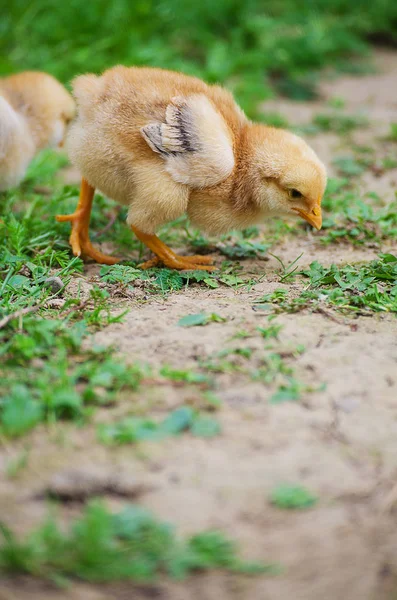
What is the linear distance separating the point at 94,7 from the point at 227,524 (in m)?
5.81

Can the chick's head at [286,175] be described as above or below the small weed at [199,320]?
above

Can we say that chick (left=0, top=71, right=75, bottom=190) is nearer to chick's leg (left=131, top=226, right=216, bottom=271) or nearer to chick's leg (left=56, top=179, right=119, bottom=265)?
chick's leg (left=56, top=179, right=119, bottom=265)

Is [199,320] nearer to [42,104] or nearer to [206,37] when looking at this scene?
[42,104]

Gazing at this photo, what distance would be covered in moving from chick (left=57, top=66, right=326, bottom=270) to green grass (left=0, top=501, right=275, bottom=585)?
72.3 inches

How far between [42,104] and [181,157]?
160cm

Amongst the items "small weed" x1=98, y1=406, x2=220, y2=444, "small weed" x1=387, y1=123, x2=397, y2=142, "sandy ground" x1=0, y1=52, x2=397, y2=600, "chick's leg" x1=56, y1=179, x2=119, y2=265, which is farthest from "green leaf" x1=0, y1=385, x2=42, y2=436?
"small weed" x1=387, y1=123, x2=397, y2=142

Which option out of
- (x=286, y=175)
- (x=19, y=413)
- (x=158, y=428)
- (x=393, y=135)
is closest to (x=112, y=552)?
(x=158, y=428)

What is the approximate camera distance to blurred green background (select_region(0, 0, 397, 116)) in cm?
619

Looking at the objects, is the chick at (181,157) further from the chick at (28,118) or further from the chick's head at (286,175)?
the chick at (28,118)

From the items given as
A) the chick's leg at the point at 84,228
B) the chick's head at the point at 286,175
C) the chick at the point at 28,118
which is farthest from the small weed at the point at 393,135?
the chick's leg at the point at 84,228

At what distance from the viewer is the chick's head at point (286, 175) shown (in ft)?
11.1

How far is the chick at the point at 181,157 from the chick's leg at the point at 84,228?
0.82 ft

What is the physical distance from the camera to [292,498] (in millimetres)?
2027

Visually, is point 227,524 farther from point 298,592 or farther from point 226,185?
point 226,185
